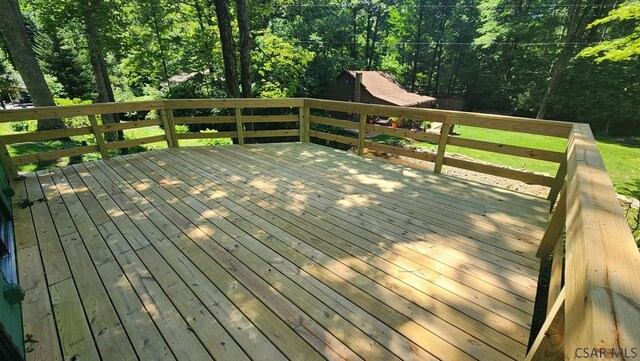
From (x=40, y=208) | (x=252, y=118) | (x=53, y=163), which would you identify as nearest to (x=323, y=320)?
(x=40, y=208)

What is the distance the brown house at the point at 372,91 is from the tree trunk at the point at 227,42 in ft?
41.3

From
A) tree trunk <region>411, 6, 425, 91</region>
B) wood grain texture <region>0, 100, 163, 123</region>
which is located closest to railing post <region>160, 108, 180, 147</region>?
wood grain texture <region>0, 100, 163, 123</region>

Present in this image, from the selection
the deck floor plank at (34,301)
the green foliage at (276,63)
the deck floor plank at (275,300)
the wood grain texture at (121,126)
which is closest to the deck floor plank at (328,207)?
the deck floor plank at (275,300)

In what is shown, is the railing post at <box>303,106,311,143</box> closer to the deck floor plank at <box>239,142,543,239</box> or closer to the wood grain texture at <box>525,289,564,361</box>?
the deck floor plank at <box>239,142,543,239</box>

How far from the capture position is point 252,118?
585 cm

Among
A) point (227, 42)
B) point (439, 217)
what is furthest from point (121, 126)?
point (439, 217)

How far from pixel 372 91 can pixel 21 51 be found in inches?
665

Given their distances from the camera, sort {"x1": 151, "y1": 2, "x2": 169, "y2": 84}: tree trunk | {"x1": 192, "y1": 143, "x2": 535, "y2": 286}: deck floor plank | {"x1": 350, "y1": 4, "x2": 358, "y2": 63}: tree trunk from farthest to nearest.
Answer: {"x1": 350, "y1": 4, "x2": 358, "y2": 63}: tree trunk
{"x1": 151, "y1": 2, "x2": 169, "y2": 84}: tree trunk
{"x1": 192, "y1": 143, "x2": 535, "y2": 286}: deck floor plank

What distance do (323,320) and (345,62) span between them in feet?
77.6

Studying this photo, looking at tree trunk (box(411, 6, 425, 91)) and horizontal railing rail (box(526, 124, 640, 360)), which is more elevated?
tree trunk (box(411, 6, 425, 91))

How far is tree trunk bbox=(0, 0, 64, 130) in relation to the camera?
19.1 ft

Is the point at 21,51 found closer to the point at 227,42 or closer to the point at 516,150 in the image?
the point at 227,42

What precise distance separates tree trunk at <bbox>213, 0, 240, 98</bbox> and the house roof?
13.4m

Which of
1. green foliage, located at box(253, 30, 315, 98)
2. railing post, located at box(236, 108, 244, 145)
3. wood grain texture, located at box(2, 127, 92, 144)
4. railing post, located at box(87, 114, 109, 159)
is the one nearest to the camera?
wood grain texture, located at box(2, 127, 92, 144)
